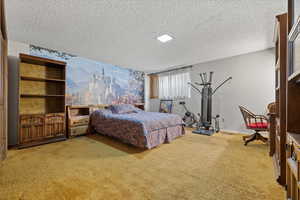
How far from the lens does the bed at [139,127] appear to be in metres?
2.46

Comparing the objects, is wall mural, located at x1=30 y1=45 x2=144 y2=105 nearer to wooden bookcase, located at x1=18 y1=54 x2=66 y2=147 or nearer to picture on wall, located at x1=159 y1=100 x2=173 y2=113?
wooden bookcase, located at x1=18 y1=54 x2=66 y2=147

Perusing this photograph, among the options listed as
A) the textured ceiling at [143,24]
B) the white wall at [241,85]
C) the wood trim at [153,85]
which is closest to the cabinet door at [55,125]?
the textured ceiling at [143,24]

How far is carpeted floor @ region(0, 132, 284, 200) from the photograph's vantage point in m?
1.31

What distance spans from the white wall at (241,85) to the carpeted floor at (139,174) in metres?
1.38

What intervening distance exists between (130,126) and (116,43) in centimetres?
193

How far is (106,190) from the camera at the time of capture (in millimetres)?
1354

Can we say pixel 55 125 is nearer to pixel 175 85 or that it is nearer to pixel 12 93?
pixel 12 93

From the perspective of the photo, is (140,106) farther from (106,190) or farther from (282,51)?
(282,51)

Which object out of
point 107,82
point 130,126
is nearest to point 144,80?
point 107,82

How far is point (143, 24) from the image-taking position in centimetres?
217

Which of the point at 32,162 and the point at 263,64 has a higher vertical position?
the point at 263,64

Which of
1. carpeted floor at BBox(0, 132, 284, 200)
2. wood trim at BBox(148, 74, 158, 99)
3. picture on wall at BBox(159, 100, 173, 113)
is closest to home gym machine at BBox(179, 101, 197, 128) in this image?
picture on wall at BBox(159, 100, 173, 113)

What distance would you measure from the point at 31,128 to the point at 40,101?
2.53ft

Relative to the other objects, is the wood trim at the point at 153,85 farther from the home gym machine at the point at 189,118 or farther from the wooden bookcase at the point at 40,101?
the wooden bookcase at the point at 40,101
